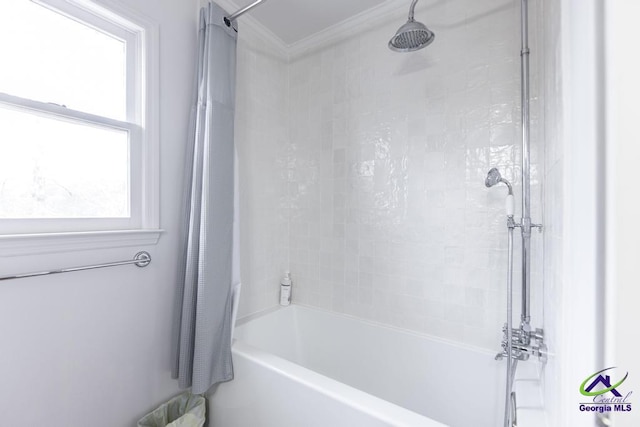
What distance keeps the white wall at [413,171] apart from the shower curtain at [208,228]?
0.70 metres

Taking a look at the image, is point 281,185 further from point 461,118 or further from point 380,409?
point 380,409

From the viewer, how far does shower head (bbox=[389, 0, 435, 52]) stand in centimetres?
118

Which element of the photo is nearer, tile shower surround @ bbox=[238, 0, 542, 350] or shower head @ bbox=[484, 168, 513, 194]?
shower head @ bbox=[484, 168, 513, 194]

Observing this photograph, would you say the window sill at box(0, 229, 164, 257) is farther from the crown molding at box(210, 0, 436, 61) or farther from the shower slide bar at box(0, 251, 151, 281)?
the crown molding at box(210, 0, 436, 61)

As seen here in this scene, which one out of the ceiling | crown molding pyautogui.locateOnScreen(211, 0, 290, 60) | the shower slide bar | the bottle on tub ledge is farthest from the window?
the bottle on tub ledge

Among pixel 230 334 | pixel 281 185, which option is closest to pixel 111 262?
pixel 230 334

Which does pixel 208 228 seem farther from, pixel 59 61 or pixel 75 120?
pixel 59 61

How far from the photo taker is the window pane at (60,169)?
924 millimetres

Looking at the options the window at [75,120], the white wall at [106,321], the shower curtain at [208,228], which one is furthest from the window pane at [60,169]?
the shower curtain at [208,228]

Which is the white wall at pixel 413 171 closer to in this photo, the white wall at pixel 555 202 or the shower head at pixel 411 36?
the shower head at pixel 411 36

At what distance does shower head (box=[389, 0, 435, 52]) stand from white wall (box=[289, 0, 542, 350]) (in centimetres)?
27

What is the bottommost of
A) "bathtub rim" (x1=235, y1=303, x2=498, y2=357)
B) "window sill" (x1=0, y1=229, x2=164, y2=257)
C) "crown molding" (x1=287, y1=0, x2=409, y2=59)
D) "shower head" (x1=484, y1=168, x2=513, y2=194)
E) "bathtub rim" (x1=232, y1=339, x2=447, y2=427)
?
"bathtub rim" (x1=235, y1=303, x2=498, y2=357)

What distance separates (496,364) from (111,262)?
180 cm

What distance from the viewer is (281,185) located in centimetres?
199
